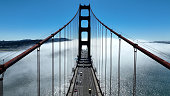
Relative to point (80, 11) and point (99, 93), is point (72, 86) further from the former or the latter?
point (80, 11)

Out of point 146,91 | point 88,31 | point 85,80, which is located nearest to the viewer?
point 85,80

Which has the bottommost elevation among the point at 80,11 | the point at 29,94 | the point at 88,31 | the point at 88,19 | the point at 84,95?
the point at 29,94

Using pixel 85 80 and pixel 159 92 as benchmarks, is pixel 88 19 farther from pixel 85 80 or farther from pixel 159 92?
pixel 159 92

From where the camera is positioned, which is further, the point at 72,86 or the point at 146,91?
the point at 146,91

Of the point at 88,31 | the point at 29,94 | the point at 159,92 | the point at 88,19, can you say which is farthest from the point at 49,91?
the point at 159,92

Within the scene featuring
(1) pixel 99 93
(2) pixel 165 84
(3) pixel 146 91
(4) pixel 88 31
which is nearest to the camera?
(1) pixel 99 93

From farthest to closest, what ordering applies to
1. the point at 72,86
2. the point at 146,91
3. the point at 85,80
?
the point at 146,91, the point at 85,80, the point at 72,86

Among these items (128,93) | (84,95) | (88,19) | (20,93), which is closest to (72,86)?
(84,95)

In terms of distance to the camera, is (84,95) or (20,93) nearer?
(84,95)

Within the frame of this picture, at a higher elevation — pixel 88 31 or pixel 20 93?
pixel 88 31
